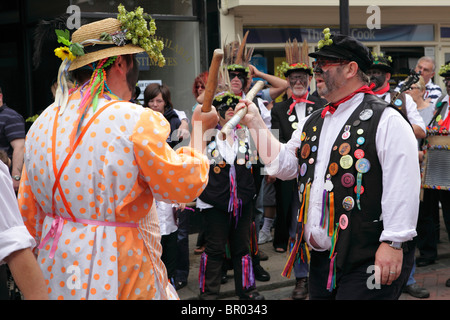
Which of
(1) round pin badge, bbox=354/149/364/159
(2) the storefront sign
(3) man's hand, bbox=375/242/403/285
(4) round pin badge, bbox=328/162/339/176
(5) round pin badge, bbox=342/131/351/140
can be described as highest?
(2) the storefront sign

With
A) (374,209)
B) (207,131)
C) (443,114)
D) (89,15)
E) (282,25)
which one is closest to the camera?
(207,131)

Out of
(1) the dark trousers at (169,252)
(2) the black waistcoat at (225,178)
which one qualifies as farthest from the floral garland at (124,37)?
(1) the dark trousers at (169,252)

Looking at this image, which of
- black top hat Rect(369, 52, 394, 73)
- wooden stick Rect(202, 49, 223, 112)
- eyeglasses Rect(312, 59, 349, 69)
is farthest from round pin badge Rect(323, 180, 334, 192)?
black top hat Rect(369, 52, 394, 73)

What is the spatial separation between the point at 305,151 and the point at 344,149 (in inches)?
13.4

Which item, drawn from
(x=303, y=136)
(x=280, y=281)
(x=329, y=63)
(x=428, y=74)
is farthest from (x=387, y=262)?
(x=428, y=74)

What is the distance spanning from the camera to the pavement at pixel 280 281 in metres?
5.95

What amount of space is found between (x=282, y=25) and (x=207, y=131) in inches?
276

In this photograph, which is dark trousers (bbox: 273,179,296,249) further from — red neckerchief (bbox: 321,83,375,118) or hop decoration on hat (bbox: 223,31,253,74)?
red neckerchief (bbox: 321,83,375,118)

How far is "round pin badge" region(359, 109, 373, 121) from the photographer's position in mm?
3309

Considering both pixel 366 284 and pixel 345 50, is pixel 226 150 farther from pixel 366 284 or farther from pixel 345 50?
pixel 366 284

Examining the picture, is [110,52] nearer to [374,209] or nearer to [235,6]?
[374,209]

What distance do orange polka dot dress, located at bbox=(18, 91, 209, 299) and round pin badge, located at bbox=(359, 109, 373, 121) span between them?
106cm

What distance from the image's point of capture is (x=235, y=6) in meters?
8.76

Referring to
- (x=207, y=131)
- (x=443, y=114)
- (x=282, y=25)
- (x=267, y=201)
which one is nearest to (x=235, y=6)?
(x=282, y=25)
